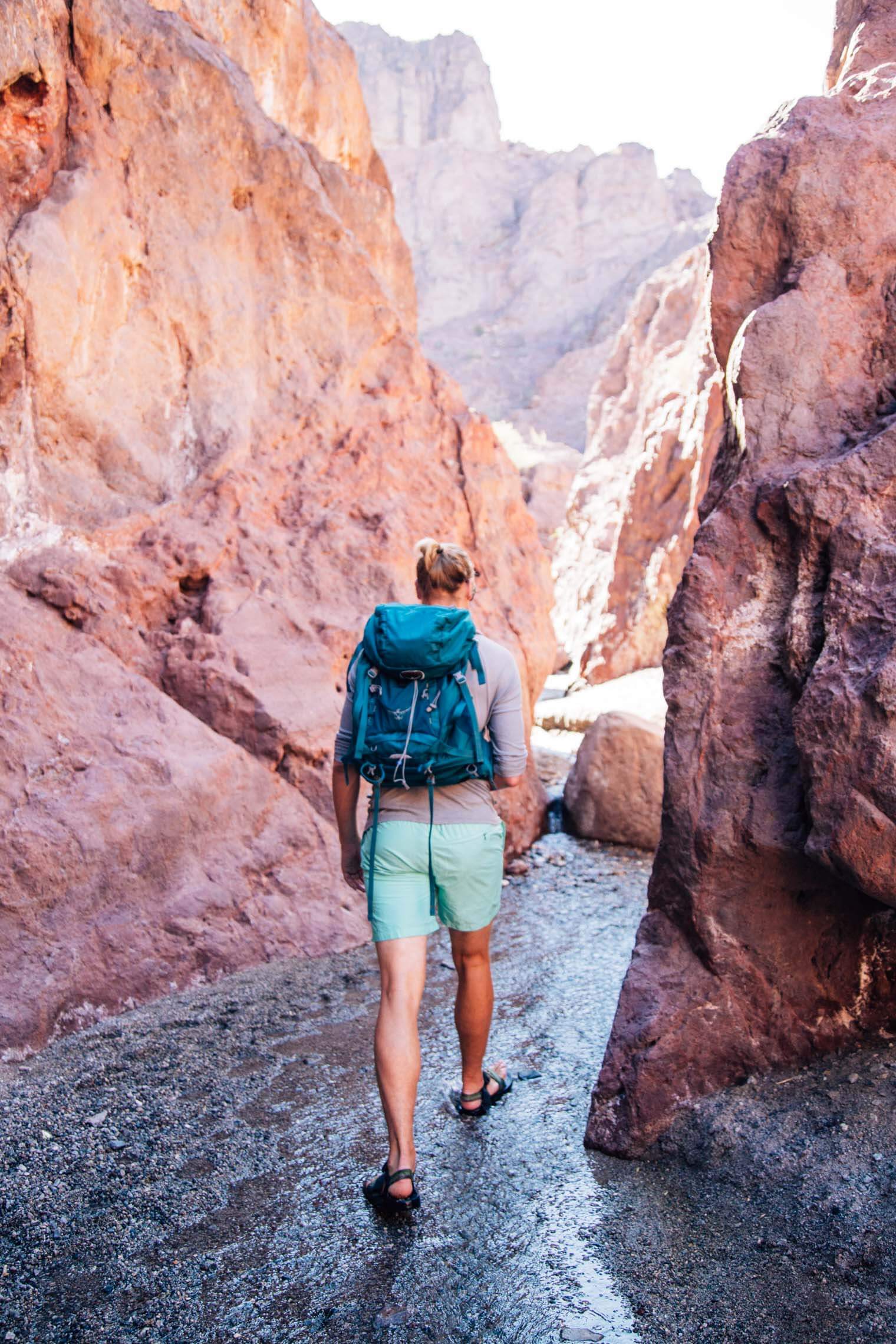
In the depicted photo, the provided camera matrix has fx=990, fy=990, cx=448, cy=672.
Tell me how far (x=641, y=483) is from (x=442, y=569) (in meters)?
17.3

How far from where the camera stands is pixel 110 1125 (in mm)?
3055

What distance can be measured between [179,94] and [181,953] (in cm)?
525

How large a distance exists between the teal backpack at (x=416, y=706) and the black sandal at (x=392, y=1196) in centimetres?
67

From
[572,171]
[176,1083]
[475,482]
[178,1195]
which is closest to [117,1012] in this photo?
[176,1083]

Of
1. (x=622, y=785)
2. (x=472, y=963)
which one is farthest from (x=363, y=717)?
(x=622, y=785)

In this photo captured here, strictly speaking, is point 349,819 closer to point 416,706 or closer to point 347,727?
point 347,727

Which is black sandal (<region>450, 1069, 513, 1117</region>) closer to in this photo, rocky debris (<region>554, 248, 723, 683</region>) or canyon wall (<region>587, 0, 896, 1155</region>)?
canyon wall (<region>587, 0, 896, 1155</region>)

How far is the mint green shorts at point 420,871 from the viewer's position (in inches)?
107

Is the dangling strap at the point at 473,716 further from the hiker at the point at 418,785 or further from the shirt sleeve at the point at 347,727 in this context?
the shirt sleeve at the point at 347,727

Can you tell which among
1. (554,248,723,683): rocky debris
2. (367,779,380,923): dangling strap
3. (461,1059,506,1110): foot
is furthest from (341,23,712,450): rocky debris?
(367,779,380,923): dangling strap

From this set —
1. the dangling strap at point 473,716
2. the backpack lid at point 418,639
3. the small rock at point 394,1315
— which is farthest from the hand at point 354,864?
the small rock at point 394,1315

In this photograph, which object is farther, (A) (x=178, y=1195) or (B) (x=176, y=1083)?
(B) (x=176, y=1083)

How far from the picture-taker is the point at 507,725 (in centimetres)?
284

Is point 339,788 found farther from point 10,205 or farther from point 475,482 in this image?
point 475,482
